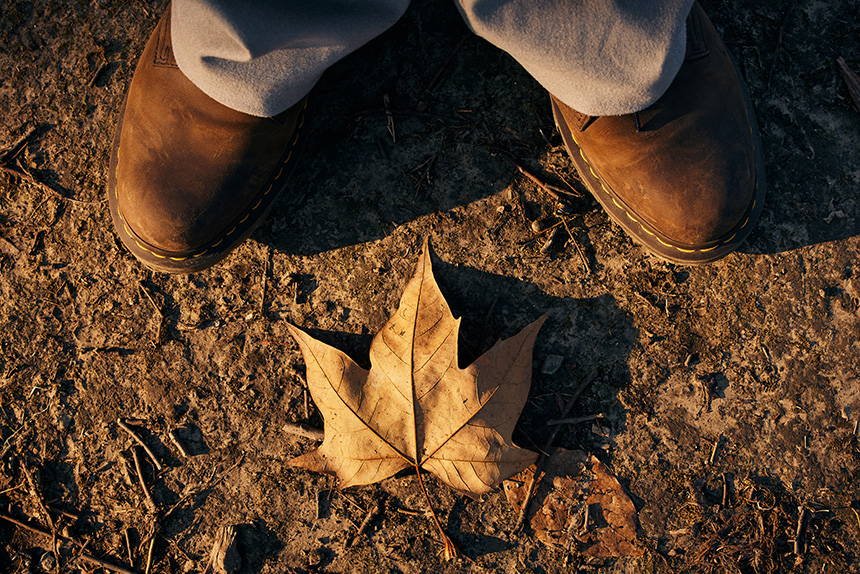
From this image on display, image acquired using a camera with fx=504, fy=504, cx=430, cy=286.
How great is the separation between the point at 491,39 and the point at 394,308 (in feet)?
3.62

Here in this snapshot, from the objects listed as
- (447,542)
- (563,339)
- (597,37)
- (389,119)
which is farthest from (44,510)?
(597,37)

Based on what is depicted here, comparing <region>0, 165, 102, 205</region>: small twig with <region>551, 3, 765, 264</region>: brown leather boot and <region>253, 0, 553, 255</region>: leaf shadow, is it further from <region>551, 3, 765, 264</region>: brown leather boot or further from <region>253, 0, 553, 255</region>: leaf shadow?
<region>551, 3, 765, 264</region>: brown leather boot

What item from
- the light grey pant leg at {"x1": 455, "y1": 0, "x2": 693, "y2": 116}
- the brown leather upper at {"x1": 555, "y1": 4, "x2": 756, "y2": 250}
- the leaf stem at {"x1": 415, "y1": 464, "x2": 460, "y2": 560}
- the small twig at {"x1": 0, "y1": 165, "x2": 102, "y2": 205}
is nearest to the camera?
the light grey pant leg at {"x1": 455, "y1": 0, "x2": 693, "y2": 116}

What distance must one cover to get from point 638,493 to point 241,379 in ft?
5.78

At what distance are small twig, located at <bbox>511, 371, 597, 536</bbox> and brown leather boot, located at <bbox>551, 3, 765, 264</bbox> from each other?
0.68m

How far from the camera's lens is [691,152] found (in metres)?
1.84

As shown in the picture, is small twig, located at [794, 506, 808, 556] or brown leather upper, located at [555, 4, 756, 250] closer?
brown leather upper, located at [555, 4, 756, 250]

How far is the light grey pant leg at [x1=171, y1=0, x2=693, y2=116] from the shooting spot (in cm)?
151

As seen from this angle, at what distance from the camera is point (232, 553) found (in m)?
2.14

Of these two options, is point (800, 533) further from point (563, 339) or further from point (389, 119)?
point (389, 119)

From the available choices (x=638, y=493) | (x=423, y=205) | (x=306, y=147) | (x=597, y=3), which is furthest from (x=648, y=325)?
(x=306, y=147)

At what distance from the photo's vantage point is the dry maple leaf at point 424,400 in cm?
190

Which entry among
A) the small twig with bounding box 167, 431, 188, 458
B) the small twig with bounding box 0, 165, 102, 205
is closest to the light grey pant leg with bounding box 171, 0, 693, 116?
the small twig with bounding box 0, 165, 102, 205

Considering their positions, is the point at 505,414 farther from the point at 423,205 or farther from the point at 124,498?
the point at 124,498
